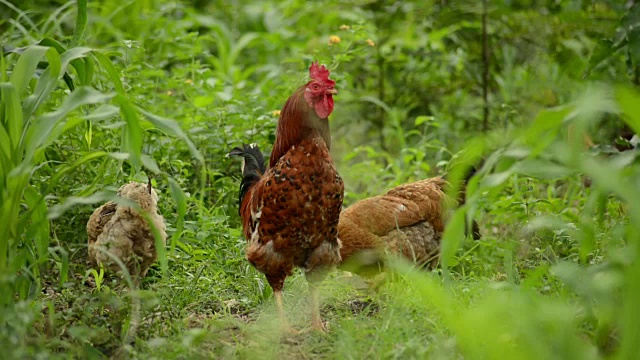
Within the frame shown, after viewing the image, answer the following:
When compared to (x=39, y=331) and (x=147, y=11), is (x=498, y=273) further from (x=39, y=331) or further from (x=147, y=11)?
(x=147, y=11)

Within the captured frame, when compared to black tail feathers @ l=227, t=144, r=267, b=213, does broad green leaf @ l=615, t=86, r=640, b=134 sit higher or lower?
higher

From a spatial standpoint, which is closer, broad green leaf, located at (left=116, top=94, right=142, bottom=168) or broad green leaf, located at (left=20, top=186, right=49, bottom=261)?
broad green leaf, located at (left=116, top=94, right=142, bottom=168)

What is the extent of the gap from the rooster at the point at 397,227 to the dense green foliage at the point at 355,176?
17 centimetres

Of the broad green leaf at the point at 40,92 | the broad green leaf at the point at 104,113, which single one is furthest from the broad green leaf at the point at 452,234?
the broad green leaf at the point at 40,92

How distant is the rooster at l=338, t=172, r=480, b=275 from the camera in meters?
4.61

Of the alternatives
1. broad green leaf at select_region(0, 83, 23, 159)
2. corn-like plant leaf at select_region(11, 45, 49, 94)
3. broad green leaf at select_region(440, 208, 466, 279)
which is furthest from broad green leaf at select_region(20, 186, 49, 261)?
broad green leaf at select_region(440, 208, 466, 279)

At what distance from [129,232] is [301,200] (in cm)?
90

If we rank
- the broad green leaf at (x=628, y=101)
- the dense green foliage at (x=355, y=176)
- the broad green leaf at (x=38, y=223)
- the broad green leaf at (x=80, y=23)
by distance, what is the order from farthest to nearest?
the broad green leaf at (x=80, y=23) < the broad green leaf at (x=38, y=223) < the dense green foliage at (x=355, y=176) < the broad green leaf at (x=628, y=101)

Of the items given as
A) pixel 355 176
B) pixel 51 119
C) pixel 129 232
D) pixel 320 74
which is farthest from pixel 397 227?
pixel 51 119

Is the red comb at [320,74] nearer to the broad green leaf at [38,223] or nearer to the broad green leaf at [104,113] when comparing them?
the broad green leaf at [104,113]

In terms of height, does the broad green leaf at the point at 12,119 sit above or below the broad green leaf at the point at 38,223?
above

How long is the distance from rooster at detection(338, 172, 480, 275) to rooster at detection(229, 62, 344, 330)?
1.65 feet

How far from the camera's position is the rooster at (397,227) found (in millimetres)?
4609

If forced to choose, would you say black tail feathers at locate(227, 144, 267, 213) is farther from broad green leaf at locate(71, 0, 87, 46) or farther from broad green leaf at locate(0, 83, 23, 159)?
broad green leaf at locate(0, 83, 23, 159)
